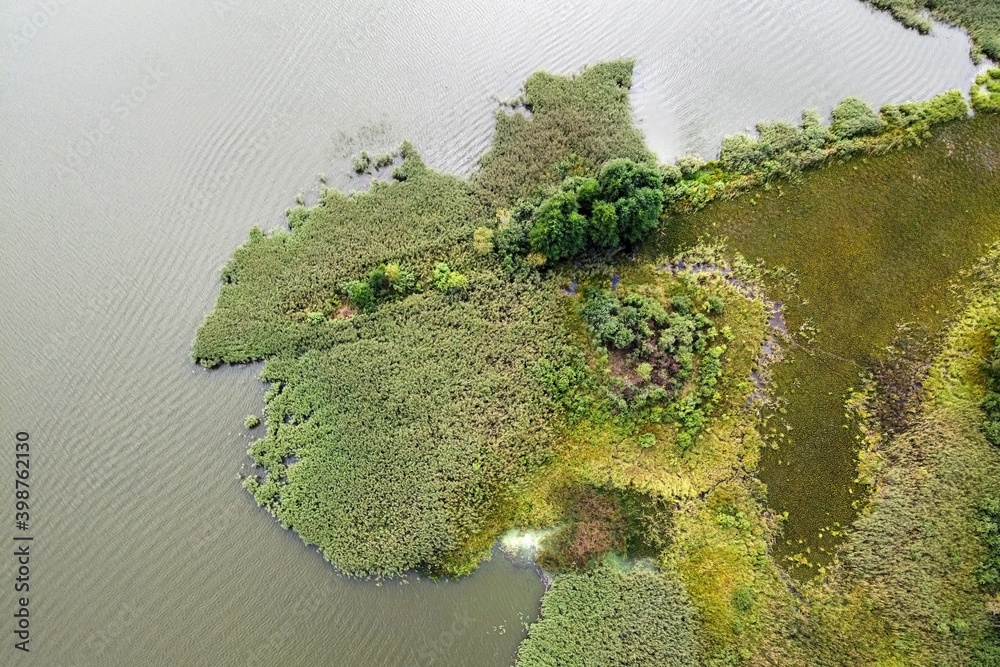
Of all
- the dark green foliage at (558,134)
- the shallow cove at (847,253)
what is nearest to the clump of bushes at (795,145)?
the shallow cove at (847,253)

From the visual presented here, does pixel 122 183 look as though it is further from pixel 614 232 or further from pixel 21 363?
pixel 614 232

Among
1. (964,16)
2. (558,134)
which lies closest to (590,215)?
(558,134)

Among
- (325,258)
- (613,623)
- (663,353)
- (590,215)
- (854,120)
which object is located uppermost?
(325,258)

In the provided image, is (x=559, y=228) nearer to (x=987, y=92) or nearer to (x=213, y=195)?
(x=213, y=195)

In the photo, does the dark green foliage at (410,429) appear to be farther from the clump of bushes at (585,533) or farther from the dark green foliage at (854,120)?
the dark green foliage at (854,120)

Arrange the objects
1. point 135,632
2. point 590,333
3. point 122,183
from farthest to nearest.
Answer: point 122,183 → point 590,333 → point 135,632

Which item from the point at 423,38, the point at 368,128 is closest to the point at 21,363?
the point at 368,128

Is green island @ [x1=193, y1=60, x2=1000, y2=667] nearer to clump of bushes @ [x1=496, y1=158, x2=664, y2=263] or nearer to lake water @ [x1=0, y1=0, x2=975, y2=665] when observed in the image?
clump of bushes @ [x1=496, y1=158, x2=664, y2=263]
